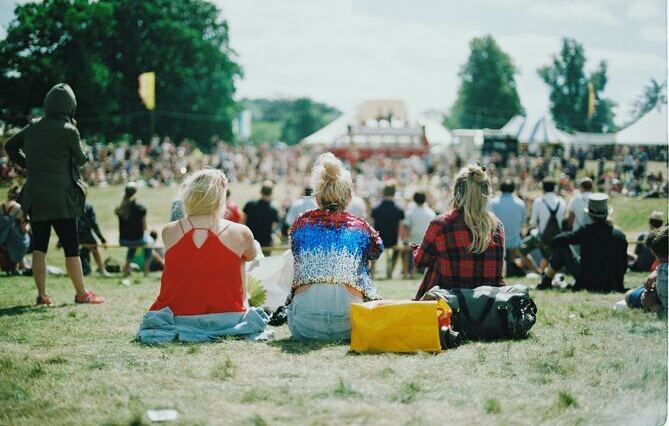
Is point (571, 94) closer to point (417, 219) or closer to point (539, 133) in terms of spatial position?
point (539, 133)

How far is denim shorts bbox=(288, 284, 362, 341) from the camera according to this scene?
5645mm

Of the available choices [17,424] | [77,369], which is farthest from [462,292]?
[17,424]

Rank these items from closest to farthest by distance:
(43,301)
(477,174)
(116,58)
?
(477,174), (43,301), (116,58)

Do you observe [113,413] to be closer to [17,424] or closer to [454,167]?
[17,424]

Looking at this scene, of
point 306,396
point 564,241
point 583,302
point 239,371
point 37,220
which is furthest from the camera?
point 564,241

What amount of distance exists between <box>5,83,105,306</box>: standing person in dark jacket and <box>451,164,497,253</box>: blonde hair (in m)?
3.62

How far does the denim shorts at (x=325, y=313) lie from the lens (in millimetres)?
5645

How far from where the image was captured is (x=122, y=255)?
14.5 metres

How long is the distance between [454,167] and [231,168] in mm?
13392

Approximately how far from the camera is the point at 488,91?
63.1 metres

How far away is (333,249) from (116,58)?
626 centimetres

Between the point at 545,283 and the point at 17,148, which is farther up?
the point at 17,148

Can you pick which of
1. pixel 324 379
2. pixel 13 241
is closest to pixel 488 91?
pixel 13 241

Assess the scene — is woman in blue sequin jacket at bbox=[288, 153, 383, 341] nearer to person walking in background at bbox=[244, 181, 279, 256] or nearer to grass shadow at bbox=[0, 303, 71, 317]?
grass shadow at bbox=[0, 303, 71, 317]
